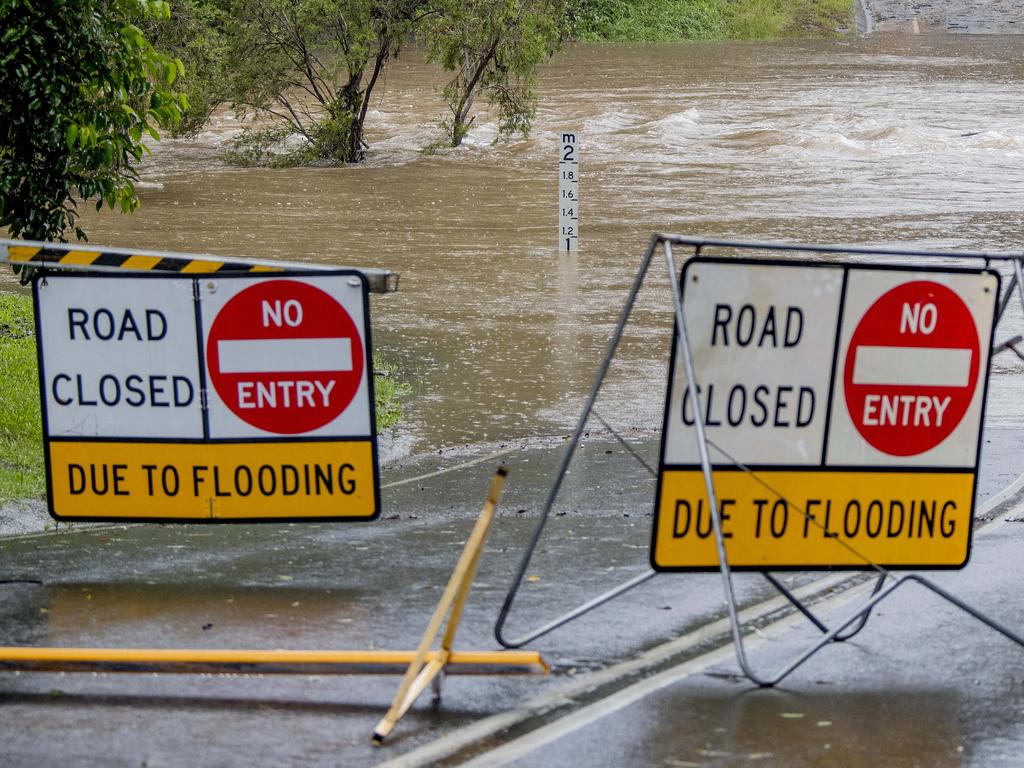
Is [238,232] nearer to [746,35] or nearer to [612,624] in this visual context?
[612,624]

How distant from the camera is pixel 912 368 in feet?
18.4

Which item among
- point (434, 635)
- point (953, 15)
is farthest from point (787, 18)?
point (434, 635)

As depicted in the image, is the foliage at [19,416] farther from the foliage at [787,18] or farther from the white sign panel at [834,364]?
the foliage at [787,18]

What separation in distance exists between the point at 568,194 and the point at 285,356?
13.7 m

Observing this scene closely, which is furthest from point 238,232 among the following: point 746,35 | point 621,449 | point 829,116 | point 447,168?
point 746,35

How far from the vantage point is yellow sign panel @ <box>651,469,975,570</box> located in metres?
5.53

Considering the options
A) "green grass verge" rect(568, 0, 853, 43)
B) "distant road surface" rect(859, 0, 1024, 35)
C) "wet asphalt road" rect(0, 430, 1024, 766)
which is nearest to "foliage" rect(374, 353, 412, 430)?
"wet asphalt road" rect(0, 430, 1024, 766)

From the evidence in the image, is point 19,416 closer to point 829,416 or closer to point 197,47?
point 829,416

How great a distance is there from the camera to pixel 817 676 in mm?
5410

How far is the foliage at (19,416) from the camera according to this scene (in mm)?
8281

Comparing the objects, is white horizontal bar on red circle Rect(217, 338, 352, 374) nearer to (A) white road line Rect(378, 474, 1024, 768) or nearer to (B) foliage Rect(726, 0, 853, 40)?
(A) white road line Rect(378, 474, 1024, 768)

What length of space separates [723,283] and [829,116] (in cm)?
3348

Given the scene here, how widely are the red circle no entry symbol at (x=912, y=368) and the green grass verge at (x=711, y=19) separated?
58824 mm

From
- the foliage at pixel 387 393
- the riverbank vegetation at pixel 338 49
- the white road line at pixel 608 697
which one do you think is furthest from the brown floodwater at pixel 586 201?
the white road line at pixel 608 697
